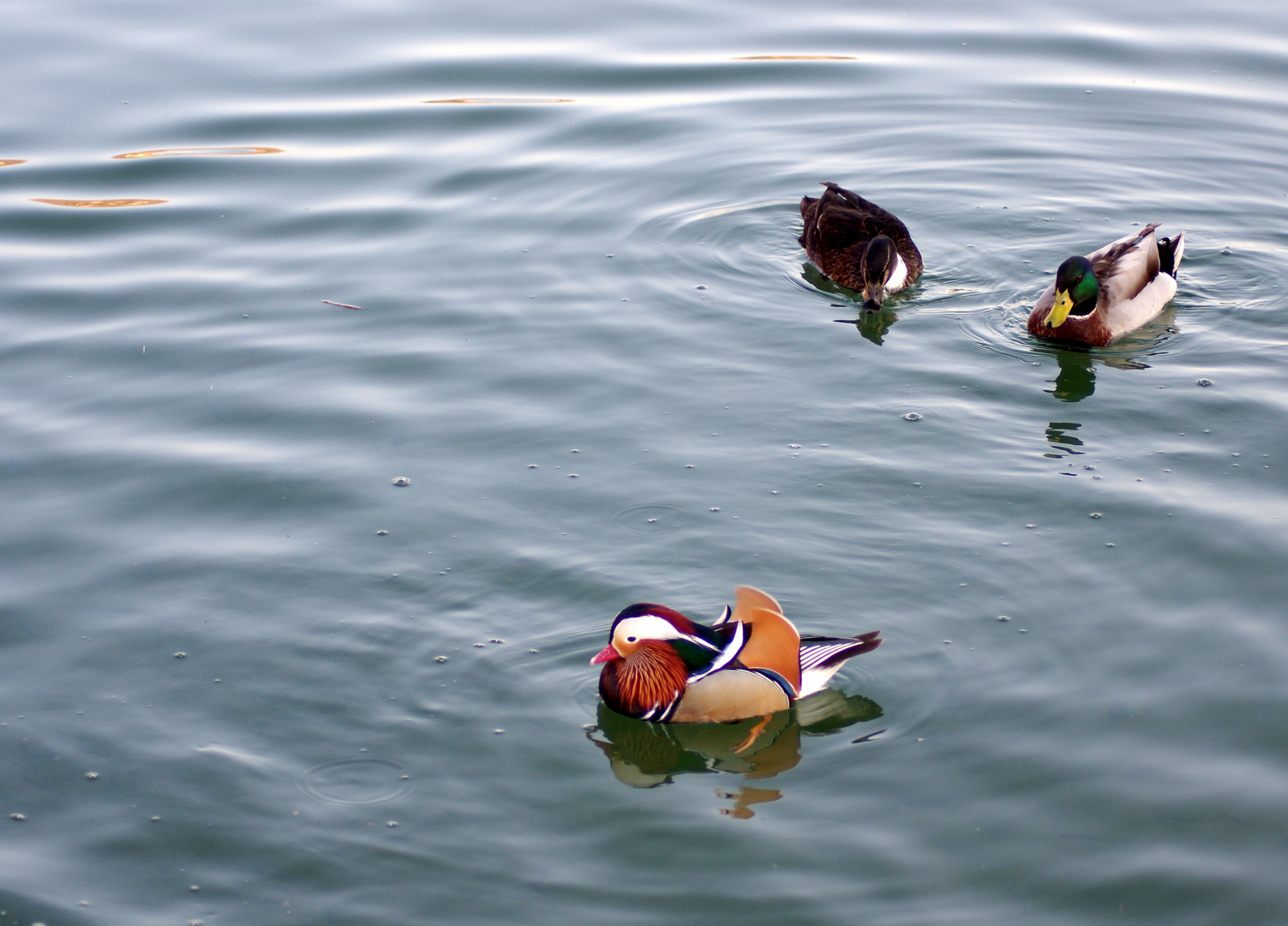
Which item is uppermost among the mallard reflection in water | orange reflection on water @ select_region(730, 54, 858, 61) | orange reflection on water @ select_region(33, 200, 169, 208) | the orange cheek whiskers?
orange reflection on water @ select_region(730, 54, 858, 61)

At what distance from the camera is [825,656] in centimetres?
670

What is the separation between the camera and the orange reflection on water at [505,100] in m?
15.5

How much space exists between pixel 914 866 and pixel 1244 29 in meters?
15.2

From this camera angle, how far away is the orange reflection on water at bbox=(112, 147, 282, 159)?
14.1 m

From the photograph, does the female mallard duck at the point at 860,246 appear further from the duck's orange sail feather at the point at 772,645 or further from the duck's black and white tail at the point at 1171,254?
the duck's orange sail feather at the point at 772,645

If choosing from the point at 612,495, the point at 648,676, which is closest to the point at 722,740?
the point at 648,676

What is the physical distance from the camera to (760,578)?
769 centimetres

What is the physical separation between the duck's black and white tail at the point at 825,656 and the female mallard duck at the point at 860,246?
5.02 m

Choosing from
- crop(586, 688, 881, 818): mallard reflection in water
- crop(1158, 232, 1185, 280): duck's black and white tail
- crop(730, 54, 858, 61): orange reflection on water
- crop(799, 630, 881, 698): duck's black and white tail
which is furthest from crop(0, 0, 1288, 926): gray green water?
crop(730, 54, 858, 61): orange reflection on water

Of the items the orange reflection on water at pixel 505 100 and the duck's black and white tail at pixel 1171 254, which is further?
the orange reflection on water at pixel 505 100

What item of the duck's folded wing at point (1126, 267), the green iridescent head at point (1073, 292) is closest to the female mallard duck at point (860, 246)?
the green iridescent head at point (1073, 292)

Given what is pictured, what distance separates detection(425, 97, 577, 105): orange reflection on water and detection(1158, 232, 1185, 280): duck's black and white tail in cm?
684

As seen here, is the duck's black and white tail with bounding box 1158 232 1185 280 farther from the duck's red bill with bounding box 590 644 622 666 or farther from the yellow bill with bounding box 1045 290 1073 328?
the duck's red bill with bounding box 590 644 622 666

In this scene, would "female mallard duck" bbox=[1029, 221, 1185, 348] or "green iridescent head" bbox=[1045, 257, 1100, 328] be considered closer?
"green iridescent head" bbox=[1045, 257, 1100, 328]
